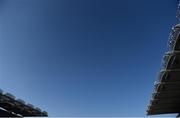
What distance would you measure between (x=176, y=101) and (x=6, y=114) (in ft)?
92.6

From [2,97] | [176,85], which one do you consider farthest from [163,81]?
[2,97]

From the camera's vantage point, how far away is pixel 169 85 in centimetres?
3294

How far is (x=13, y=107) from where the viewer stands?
4984cm

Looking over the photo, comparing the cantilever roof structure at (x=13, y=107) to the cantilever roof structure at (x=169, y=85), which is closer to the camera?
the cantilever roof structure at (x=169, y=85)

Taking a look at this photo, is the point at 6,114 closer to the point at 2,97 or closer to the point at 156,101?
the point at 2,97

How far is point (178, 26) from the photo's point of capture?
2316 centimetres

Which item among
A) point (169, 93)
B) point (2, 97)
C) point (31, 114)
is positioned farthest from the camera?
point (31, 114)

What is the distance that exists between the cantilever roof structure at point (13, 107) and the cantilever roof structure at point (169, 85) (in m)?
23.5

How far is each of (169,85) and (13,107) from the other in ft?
95.5

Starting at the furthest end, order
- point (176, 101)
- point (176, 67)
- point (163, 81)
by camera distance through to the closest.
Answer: point (176, 101) < point (163, 81) < point (176, 67)

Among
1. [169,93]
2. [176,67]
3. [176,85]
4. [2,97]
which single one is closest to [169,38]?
[176,67]

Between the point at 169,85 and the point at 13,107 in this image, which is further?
the point at 13,107

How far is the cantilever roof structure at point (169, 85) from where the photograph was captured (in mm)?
25456

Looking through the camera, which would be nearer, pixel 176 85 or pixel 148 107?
pixel 176 85
